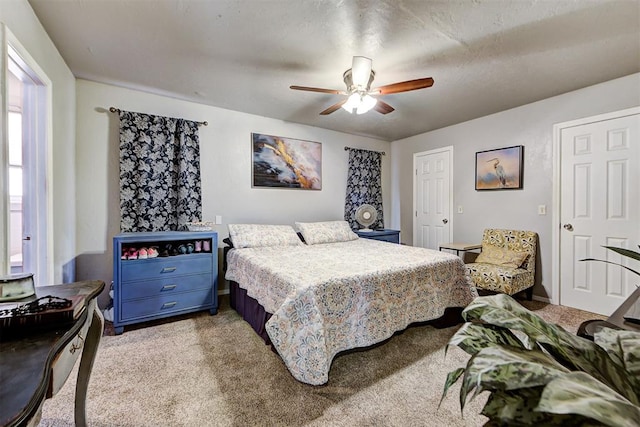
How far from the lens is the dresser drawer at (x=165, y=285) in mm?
2387

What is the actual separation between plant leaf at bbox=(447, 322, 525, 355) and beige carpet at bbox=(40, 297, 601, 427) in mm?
1221

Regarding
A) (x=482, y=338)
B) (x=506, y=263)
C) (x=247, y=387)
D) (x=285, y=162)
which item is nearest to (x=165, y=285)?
(x=247, y=387)

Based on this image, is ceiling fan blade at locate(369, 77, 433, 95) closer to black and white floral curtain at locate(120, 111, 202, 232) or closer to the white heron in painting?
the white heron in painting

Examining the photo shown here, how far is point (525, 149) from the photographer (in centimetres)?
327

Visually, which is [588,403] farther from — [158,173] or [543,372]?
[158,173]

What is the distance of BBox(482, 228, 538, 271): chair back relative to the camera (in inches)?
122

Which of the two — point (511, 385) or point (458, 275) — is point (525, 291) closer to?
point (458, 275)

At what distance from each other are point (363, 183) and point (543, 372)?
14.0ft

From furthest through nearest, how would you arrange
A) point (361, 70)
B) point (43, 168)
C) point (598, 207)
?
1. point (598, 207)
2. point (361, 70)
3. point (43, 168)

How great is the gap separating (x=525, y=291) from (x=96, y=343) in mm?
3970

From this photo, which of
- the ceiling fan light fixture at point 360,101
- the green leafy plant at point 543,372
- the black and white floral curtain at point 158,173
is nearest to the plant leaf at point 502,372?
the green leafy plant at point 543,372

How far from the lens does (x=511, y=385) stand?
35 cm

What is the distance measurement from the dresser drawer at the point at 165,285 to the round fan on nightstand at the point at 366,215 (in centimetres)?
240

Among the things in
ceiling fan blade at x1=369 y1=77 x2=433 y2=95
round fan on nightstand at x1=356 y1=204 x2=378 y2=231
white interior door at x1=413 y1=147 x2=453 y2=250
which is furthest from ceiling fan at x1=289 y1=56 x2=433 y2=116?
white interior door at x1=413 y1=147 x2=453 y2=250
